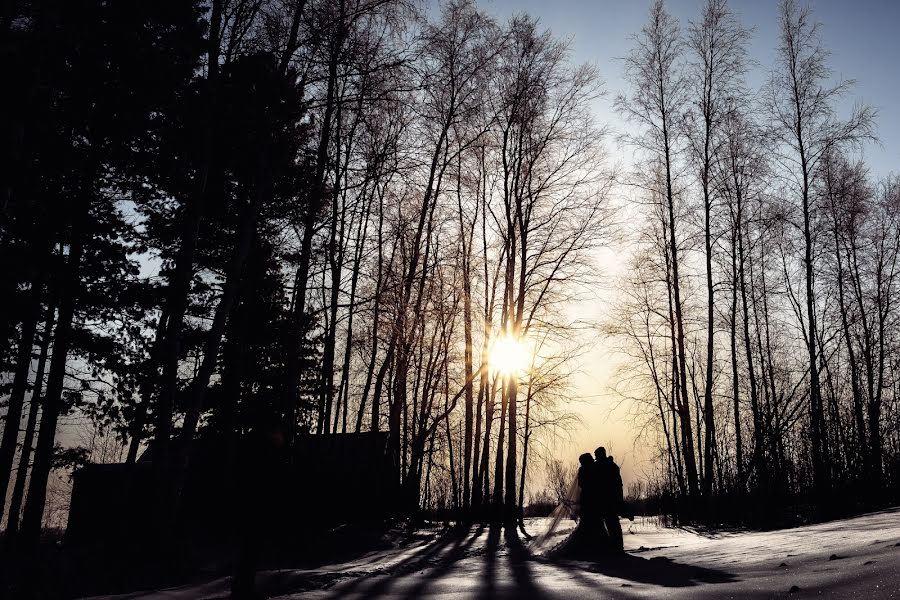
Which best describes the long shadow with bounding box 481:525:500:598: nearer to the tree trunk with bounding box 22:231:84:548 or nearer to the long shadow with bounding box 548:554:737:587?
the long shadow with bounding box 548:554:737:587

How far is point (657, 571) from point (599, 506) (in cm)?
358

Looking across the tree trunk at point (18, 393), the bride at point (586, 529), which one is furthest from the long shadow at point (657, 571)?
the tree trunk at point (18, 393)

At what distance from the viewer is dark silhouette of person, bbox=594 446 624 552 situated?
29.8ft

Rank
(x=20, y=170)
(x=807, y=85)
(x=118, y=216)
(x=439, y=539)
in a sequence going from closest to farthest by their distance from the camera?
(x=20, y=170)
(x=439, y=539)
(x=118, y=216)
(x=807, y=85)

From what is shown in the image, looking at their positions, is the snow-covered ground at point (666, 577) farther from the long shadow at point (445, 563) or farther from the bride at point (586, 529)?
the bride at point (586, 529)

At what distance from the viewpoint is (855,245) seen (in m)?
20.3

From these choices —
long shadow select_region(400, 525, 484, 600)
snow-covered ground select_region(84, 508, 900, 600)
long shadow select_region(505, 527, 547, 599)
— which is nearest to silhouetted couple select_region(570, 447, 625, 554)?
snow-covered ground select_region(84, 508, 900, 600)

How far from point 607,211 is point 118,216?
1405 cm

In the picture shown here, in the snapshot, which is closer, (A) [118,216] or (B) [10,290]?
(B) [10,290]

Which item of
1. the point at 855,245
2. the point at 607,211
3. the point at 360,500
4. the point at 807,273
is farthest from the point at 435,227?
the point at 855,245

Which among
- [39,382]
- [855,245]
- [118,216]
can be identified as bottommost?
[39,382]

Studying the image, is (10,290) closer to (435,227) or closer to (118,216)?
(118,216)

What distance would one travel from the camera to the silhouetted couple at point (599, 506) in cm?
905

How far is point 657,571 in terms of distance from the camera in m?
5.89
